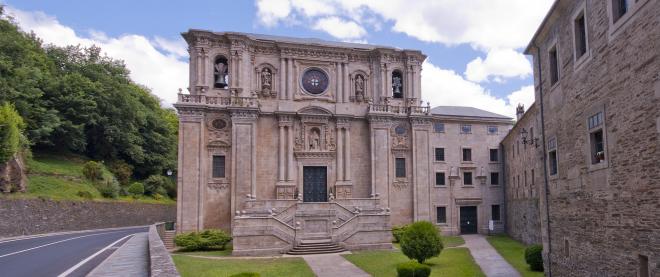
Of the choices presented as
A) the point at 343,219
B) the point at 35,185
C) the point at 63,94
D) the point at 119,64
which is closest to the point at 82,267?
the point at 343,219

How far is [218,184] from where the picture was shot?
33.5 meters

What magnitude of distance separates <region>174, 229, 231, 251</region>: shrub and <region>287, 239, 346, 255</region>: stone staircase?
5373 mm

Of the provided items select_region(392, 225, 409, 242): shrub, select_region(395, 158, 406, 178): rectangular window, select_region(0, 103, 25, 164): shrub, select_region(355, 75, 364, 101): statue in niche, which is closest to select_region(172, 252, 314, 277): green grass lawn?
select_region(392, 225, 409, 242): shrub

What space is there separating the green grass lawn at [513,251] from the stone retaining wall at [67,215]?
30564 millimetres

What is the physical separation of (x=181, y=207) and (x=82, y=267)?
14.8 meters

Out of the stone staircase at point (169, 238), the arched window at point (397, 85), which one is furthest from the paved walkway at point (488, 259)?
the stone staircase at point (169, 238)

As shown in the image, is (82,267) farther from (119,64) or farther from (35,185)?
(119,64)

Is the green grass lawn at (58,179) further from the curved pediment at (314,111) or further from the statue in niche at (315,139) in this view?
the curved pediment at (314,111)

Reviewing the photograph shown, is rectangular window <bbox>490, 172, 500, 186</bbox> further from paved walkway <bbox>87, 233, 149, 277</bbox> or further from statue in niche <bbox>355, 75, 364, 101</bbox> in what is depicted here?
paved walkway <bbox>87, 233, 149, 277</bbox>

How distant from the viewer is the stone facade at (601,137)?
10820 mm

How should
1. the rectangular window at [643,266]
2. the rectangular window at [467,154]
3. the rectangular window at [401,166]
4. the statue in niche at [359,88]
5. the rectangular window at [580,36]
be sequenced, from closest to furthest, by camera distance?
the rectangular window at [643,266] < the rectangular window at [580,36] < the rectangular window at [401,166] < the statue in niche at [359,88] < the rectangular window at [467,154]

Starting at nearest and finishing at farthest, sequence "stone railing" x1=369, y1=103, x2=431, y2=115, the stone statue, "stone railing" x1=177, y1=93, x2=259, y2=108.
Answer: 1. "stone railing" x1=177, y1=93, x2=259, y2=108
2. the stone statue
3. "stone railing" x1=369, y1=103, x2=431, y2=115

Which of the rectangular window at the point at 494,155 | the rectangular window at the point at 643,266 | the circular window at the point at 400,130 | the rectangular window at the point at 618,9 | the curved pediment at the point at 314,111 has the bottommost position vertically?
the rectangular window at the point at 643,266

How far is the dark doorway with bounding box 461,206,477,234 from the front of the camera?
3897 centimetres
